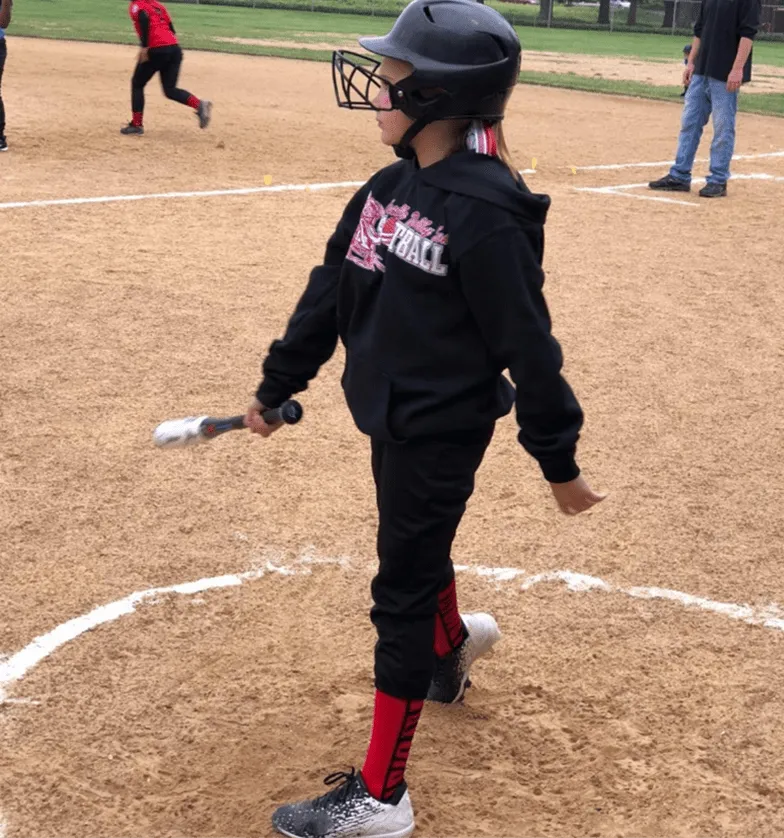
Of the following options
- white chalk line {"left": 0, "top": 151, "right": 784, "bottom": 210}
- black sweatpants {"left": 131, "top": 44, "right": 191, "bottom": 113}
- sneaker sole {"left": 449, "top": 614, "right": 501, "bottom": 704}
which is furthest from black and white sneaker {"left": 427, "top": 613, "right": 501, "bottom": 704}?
black sweatpants {"left": 131, "top": 44, "right": 191, "bottom": 113}

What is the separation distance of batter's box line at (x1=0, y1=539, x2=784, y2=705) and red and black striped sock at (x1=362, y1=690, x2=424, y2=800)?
118cm

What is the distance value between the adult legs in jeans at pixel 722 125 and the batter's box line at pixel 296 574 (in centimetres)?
797

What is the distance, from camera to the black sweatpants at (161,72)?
1331 cm

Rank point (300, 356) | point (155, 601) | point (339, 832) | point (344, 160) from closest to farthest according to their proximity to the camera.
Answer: point (339, 832) < point (300, 356) < point (155, 601) < point (344, 160)

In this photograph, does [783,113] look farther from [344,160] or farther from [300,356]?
[300,356]

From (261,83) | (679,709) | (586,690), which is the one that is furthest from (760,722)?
(261,83)

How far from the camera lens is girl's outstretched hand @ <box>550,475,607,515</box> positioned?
294 centimetres

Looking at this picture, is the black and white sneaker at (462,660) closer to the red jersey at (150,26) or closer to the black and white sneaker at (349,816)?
the black and white sneaker at (349,816)

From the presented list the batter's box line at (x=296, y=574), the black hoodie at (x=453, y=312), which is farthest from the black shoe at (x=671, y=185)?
the black hoodie at (x=453, y=312)

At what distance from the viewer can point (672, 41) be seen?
3875cm

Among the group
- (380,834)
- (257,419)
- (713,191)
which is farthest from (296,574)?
(713,191)

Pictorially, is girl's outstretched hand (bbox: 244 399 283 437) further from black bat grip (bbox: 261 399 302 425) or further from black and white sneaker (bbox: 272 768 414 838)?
black and white sneaker (bbox: 272 768 414 838)

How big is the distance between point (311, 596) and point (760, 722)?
1458 millimetres

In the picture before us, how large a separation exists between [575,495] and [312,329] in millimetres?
782
